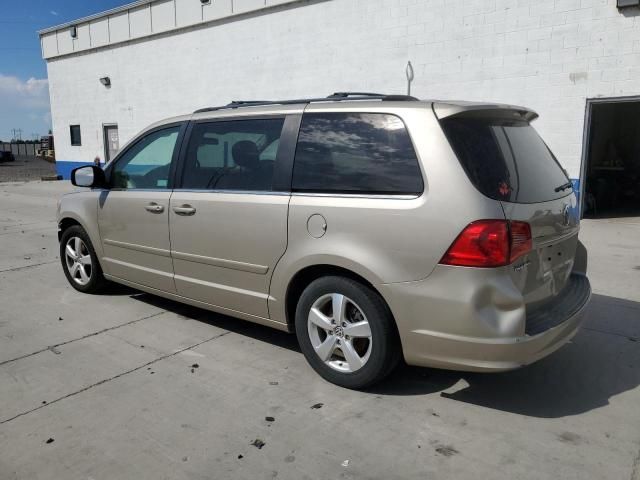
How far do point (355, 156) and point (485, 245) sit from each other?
99 cm

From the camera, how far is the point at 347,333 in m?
3.27

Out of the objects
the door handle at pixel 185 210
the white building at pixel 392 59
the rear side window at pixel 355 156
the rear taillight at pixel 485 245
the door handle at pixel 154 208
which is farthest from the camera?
the white building at pixel 392 59

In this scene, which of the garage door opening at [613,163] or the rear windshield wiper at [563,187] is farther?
the garage door opening at [613,163]

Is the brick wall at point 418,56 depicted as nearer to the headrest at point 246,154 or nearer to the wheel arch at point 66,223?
the headrest at point 246,154

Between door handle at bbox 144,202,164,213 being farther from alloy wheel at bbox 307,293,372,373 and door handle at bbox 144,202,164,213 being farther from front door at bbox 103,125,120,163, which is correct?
front door at bbox 103,125,120,163

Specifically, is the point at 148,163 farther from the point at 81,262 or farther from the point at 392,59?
the point at 392,59

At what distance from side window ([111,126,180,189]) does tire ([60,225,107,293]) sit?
80 centimetres

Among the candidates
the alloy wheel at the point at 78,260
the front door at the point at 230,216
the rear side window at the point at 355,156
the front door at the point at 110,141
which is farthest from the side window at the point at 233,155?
the front door at the point at 110,141

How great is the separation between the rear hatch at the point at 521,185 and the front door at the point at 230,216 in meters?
1.22

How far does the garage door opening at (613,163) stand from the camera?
11.2 metres

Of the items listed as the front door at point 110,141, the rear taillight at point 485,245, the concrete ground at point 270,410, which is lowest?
the concrete ground at point 270,410

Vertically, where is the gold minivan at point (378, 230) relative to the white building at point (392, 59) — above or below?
below

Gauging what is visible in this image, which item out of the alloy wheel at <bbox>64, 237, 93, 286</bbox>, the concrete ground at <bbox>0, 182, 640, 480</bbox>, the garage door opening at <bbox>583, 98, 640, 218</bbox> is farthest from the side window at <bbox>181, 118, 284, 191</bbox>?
the garage door opening at <bbox>583, 98, 640, 218</bbox>

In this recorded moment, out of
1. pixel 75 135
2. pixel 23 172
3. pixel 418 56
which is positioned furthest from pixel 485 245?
pixel 23 172
